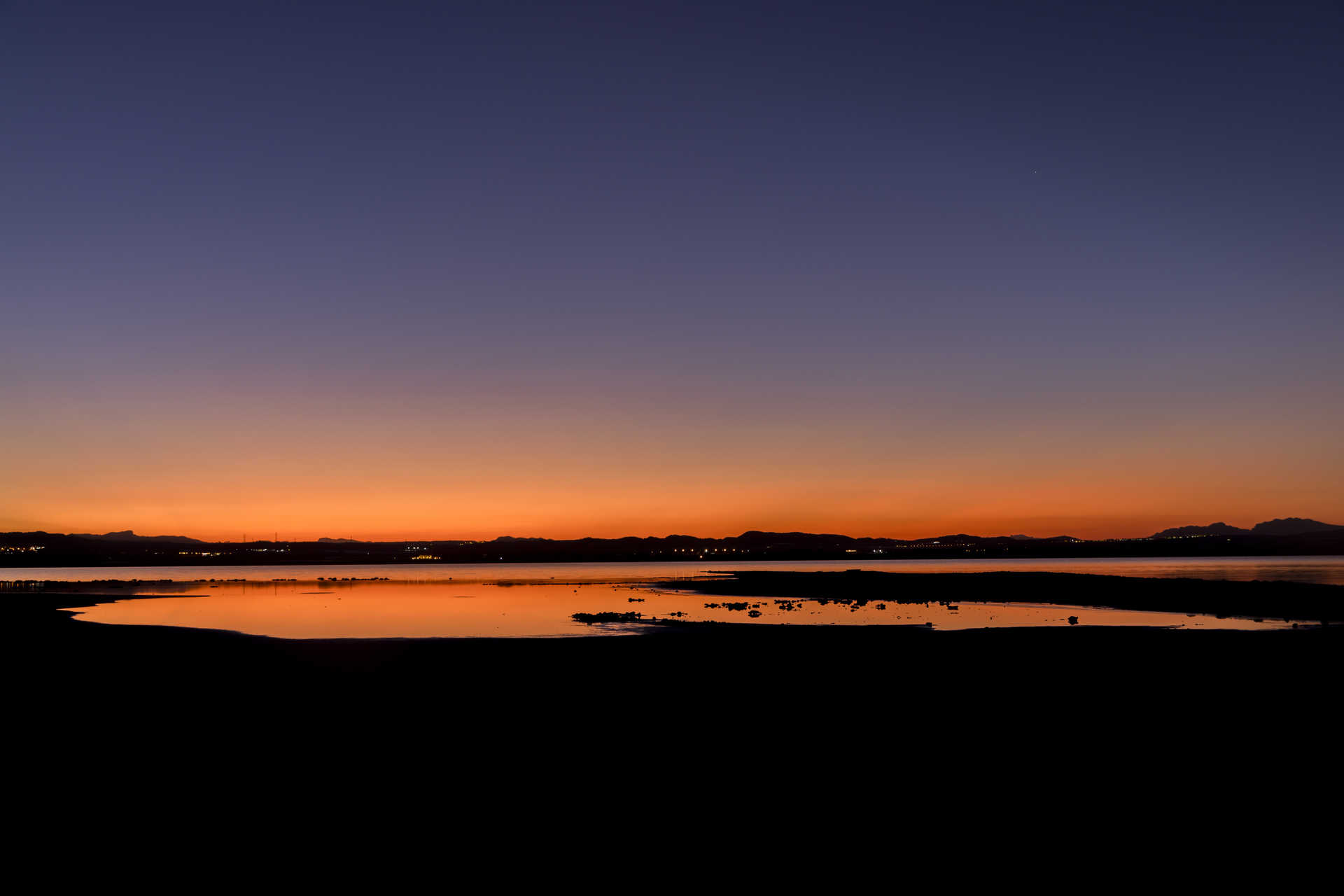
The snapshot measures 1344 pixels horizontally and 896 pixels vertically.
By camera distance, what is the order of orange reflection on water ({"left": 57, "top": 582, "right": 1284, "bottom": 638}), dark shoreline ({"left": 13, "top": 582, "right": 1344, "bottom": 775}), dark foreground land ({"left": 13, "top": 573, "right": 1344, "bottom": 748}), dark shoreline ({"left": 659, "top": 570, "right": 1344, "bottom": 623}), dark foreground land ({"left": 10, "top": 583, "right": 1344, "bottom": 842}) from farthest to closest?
dark shoreline ({"left": 659, "top": 570, "right": 1344, "bottom": 623}) → orange reflection on water ({"left": 57, "top": 582, "right": 1284, "bottom": 638}) → dark foreground land ({"left": 13, "top": 573, "right": 1344, "bottom": 748}) → dark shoreline ({"left": 13, "top": 582, "right": 1344, "bottom": 775}) → dark foreground land ({"left": 10, "top": 583, "right": 1344, "bottom": 842})

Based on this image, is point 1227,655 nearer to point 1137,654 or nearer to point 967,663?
point 1137,654

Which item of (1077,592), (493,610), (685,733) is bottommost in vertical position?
(1077,592)

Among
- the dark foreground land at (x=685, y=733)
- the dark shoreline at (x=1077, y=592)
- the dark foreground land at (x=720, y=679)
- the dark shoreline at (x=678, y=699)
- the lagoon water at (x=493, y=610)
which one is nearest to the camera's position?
the dark foreground land at (x=685, y=733)

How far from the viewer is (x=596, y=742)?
13359 mm

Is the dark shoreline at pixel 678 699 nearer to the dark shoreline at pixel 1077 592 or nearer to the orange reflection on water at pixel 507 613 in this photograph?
the orange reflection on water at pixel 507 613

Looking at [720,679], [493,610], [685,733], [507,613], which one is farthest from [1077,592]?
[685,733]

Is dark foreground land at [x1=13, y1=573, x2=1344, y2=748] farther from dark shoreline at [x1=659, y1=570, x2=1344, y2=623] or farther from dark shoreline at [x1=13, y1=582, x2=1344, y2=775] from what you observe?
dark shoreline at [x1=659, y1=570, x2=1344, y2=623]

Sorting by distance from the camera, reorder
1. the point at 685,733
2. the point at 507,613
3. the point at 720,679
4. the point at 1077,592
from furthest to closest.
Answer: the point at 1077,592
the point at 507,613
the point at 720,679
the point at 685,733

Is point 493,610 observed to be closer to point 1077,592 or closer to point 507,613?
point 507,613

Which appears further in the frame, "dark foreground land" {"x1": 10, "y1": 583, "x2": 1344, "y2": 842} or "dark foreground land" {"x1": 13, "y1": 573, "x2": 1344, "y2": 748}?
"dark foreground land" {"x1": 13, "y1": 573, "x2": 1344, "y2": 748}

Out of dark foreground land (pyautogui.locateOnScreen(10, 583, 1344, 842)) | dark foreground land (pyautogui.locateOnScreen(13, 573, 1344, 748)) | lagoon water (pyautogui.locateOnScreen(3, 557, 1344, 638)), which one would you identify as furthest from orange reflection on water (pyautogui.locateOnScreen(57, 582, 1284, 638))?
dark foreground land (pyautogui.locateOnScreen(10, 583, 1344, 842))


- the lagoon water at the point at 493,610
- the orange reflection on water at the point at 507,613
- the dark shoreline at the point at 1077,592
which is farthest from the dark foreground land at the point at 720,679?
the dark shoreline at the point at 1077,592

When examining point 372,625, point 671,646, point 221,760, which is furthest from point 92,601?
point 221,760

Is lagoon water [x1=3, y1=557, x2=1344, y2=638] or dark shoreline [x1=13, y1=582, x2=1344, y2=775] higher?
dark shoreline [x1=13, y1=582, x2=1344, y2=775]
